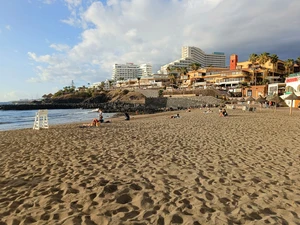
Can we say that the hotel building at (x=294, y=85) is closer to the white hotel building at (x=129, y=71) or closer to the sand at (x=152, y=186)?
the sand at (x=152, y=186)

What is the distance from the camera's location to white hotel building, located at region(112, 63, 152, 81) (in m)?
156

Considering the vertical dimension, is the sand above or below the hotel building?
below

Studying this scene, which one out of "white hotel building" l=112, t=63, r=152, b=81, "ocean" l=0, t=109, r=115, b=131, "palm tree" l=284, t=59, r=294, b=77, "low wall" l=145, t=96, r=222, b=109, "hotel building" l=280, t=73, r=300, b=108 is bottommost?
"ocean" l=0, t=109, r=115, b=131

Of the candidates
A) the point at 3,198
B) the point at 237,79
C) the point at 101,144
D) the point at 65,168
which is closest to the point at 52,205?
the point at 3,198

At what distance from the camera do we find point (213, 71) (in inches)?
3098

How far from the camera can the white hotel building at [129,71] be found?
15591cm

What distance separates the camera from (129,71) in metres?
158

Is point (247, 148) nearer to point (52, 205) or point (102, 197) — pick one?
point (102, 197)

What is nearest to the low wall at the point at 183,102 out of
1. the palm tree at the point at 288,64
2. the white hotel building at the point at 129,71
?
the palm tree at the point at 288,64

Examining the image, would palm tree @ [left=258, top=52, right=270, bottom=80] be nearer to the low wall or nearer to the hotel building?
the low wall

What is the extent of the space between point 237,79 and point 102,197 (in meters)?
68.1

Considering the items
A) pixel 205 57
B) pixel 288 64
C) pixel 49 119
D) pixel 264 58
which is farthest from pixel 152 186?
pixel 205 57

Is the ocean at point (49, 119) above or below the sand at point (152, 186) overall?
below

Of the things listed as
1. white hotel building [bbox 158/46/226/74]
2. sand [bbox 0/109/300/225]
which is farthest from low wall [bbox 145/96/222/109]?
white hotel building [bbox 158/46/226/74]
